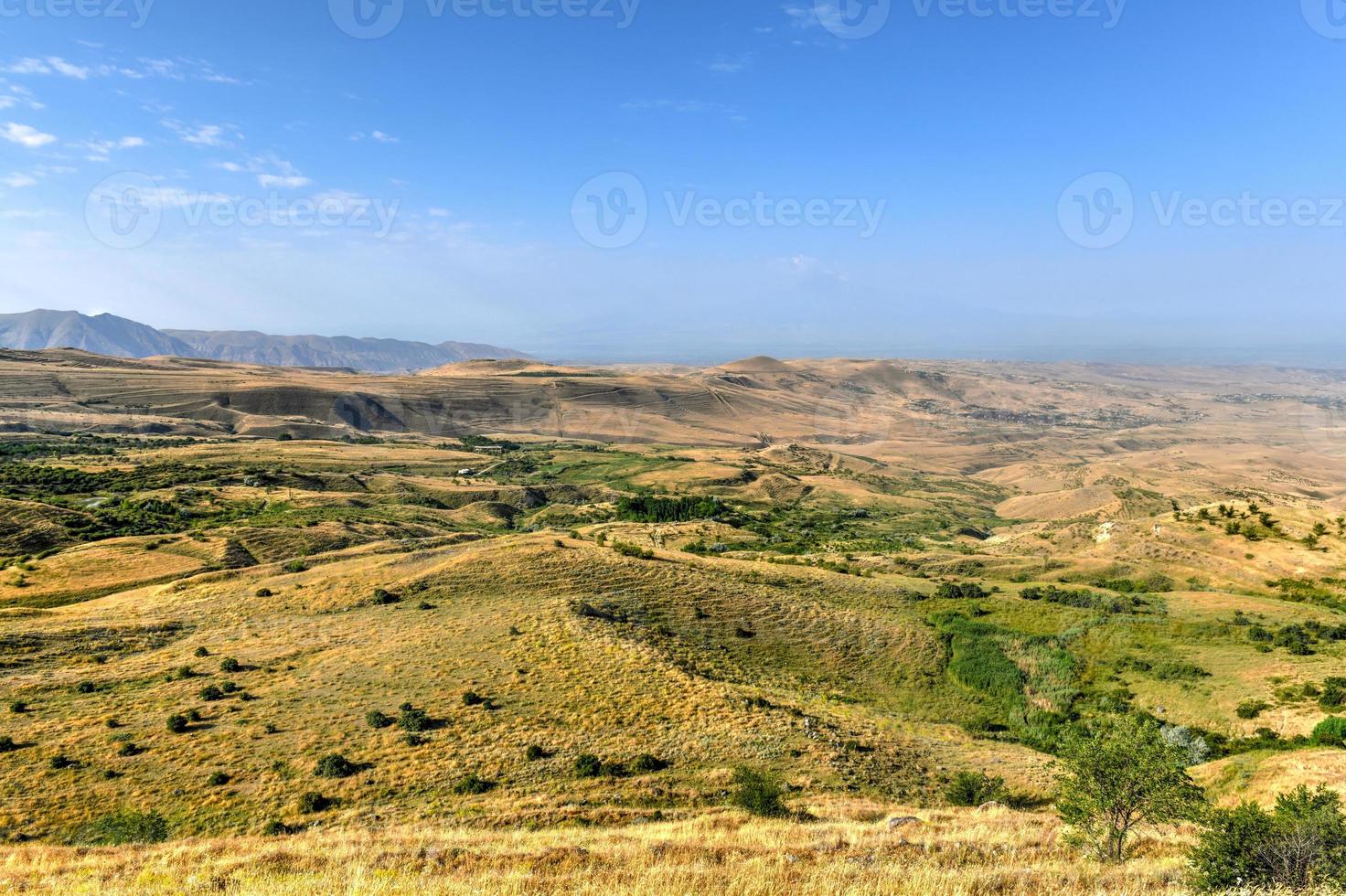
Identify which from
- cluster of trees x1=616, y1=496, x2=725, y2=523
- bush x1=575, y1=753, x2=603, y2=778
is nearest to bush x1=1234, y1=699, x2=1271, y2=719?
bush x1=575, y1=753, x2=603, y2=778

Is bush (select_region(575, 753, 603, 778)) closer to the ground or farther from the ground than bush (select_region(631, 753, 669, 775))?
farther from the ground

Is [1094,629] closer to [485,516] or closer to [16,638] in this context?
[16,638]

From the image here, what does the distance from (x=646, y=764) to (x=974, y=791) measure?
468 inches

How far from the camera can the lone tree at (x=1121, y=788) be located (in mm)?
14172

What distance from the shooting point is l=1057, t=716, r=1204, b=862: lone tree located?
1417 centimetres

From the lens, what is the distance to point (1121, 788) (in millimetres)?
14570

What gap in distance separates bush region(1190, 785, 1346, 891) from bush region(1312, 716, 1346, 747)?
19.0 metres

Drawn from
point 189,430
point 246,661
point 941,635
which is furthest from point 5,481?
point 941,635

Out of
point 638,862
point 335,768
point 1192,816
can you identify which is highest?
point 1192,816

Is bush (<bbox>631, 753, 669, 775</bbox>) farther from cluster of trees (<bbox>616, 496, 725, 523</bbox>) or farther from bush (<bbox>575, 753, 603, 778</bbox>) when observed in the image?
cluster of trees (<bbox>616, 496, 725, 523</bbox>)

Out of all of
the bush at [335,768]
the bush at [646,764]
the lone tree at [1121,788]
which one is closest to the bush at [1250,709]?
the lone tree at [1121,788]

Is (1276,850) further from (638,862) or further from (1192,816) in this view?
(638,862)

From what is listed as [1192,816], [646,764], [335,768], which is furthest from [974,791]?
[335,768]

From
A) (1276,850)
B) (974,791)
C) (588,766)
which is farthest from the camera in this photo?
(588,766)
